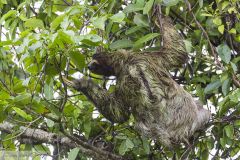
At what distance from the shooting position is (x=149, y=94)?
11.4 feet

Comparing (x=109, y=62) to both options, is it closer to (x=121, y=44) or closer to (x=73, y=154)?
(x=121, y=44)

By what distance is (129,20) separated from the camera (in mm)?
3768

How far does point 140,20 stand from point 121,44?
0.24 metres

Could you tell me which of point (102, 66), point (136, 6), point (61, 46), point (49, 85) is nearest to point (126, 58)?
point (102, 66)

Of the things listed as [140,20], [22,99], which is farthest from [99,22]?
[22,99]

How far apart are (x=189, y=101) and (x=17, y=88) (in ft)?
4.32

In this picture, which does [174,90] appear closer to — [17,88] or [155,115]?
[155,115]

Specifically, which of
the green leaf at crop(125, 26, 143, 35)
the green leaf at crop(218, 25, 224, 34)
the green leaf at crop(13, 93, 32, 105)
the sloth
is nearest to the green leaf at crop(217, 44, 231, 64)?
the green leaf at crop(218, 25, 224, 34)

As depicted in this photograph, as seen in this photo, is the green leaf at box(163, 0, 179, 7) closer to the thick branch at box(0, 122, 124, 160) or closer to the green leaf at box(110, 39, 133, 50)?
the green leaf at box(110, 39, 133, 50)

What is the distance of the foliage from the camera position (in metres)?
3.19

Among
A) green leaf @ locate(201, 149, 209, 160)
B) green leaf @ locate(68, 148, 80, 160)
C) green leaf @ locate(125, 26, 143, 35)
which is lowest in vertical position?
green leaf @ locate(201, 149, 209, 160)

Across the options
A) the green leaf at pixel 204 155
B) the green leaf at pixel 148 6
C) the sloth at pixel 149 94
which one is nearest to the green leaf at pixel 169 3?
the green leaf at pixel 148 6

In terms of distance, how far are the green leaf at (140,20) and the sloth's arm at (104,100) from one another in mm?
552

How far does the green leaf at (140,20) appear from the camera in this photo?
3.49 metres
